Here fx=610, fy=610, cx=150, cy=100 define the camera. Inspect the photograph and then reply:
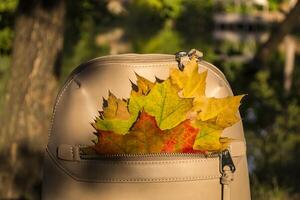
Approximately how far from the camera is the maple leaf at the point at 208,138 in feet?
7.57

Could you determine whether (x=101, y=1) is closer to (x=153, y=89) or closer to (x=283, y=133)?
(x=283, y=133)

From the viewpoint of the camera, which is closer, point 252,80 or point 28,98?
point 28,98

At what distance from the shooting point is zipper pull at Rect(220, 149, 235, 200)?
2363mm

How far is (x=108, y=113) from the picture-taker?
2.29 m

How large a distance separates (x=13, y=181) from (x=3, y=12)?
79.1 inches

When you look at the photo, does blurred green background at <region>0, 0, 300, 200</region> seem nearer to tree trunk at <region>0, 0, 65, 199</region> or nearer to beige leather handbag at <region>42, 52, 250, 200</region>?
tree trunk at <region>0, 0, 65, 199</region>

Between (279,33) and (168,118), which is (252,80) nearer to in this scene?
(279,33)

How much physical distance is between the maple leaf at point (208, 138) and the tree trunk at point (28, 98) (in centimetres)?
244

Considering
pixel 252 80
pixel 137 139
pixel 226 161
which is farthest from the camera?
pixel 252 80

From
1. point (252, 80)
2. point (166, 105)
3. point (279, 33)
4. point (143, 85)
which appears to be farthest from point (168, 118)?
point (252, 80)

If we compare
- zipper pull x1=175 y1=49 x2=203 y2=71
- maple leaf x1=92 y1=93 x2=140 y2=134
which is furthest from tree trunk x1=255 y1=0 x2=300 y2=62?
maple leaf x1=92 y1=93 x2=140 y2=134

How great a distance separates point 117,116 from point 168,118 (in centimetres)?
19

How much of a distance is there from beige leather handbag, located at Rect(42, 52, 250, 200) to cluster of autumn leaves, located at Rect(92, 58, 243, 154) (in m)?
0.04

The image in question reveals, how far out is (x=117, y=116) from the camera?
7.53ft
